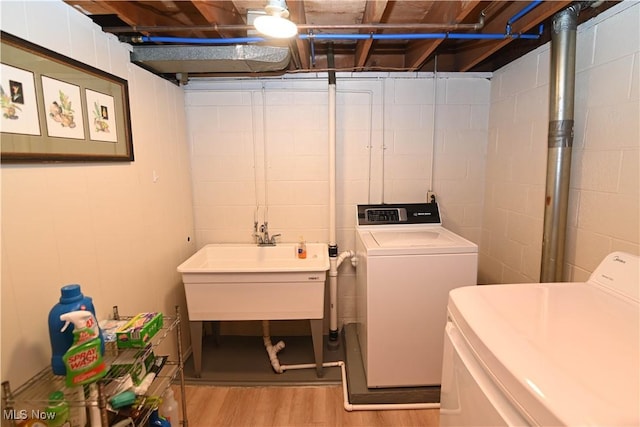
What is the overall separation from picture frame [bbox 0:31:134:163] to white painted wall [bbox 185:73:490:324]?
0.85 meters

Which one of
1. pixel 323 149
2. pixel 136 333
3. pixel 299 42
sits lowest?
pixel 136 333

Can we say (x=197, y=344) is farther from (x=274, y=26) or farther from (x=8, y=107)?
(x=274, y=26)

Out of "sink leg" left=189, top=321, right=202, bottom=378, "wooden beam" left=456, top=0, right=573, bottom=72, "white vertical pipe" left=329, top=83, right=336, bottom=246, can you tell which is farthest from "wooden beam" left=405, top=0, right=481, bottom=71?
"sink leg" left=189, top=321, right=202, bottom=378

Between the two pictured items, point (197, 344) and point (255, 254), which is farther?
point (255, 254)

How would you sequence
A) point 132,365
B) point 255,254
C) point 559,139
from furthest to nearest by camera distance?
point 255,254 → point 559,139 → point 132,365

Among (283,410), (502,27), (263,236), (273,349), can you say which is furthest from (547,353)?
(263,236)

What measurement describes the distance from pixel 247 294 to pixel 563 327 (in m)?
1.54

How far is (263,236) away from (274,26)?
1.52 metres

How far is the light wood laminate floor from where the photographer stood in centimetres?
175

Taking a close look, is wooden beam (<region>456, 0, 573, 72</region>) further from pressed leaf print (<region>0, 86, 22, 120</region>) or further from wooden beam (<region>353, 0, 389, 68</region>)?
pressed leaf print (<region>0, 86, 22, 120</region>)

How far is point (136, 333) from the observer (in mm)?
1237

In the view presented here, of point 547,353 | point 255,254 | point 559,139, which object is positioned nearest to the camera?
point 547,353

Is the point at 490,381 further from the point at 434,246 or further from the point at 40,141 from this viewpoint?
the point at 40,141

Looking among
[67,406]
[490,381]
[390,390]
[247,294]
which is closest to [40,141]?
[67,406]
